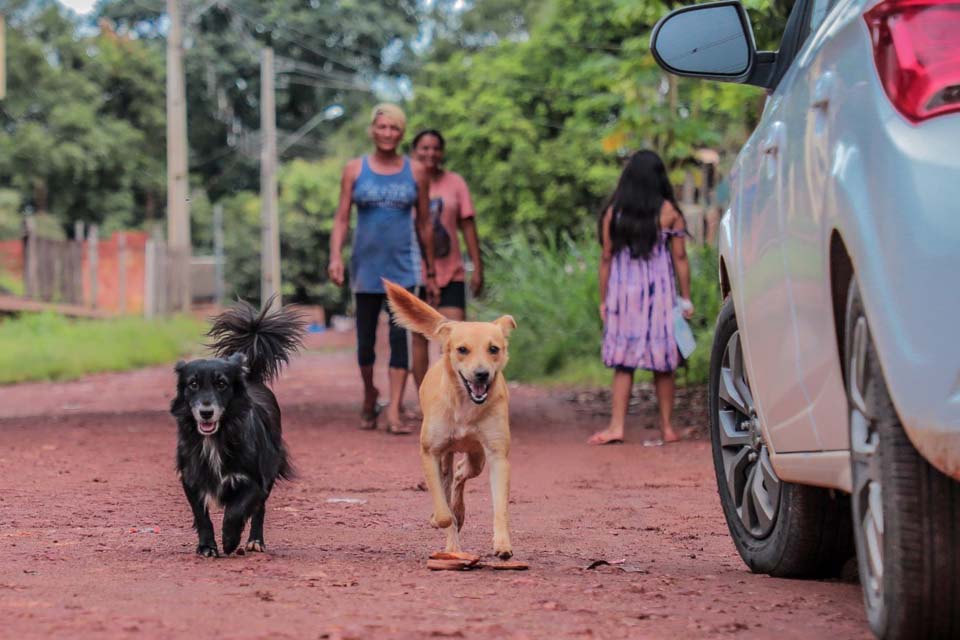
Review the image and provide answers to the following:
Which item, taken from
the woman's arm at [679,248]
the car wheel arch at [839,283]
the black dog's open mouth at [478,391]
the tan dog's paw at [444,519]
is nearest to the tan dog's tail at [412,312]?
the black dog's open mouth at [478,391]

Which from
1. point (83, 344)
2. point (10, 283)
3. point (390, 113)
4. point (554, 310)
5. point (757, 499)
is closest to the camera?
point (757, 499)

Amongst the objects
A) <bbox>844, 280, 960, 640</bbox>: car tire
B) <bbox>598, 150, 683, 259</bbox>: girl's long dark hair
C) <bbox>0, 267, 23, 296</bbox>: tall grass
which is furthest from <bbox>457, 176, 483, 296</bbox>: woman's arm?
<bbox>0, 267, 23, 296</bbox>: tall grass

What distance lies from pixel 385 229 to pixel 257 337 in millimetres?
4687

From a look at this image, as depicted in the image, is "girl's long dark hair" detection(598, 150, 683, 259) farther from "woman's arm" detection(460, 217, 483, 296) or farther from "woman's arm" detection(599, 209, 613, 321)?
"woman's arm" detection(460, 217, 483, 296)

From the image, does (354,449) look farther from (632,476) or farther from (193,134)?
(193,134)

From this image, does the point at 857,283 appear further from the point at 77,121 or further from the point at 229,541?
the point at 77,121

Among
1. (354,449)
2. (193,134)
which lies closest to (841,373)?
(354,449)

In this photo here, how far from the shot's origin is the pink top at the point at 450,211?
11.9m

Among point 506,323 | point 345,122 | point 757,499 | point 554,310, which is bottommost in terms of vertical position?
point 757,499

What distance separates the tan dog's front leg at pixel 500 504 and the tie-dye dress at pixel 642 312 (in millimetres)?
5359

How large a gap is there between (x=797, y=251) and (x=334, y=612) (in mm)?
1537

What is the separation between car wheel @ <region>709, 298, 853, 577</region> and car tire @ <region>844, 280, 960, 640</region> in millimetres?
1277

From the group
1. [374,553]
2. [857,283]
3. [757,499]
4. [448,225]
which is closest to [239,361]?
[374,553]

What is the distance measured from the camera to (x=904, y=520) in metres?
3.23
